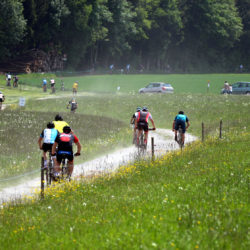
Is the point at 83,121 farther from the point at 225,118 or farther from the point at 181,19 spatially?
the point at 181,19

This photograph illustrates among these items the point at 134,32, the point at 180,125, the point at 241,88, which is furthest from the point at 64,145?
the point at 134,32

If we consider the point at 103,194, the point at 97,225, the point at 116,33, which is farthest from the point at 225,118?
the point at 116,33

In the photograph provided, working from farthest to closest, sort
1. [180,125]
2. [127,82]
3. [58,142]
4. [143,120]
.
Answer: [127,82]
[180,125]
[143,120]
[58,142]

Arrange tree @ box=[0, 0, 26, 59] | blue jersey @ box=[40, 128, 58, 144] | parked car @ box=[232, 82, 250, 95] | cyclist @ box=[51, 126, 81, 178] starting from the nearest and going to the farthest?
cyclist @ box=[51, 126, 81, 178]
blue jersey @ box=[40, 128, 58, 144]
parked car @ box=[232, 82, 250, 95]
tree @ box=[0, 0, 26, 59]

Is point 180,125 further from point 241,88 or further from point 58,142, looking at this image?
point 241,88

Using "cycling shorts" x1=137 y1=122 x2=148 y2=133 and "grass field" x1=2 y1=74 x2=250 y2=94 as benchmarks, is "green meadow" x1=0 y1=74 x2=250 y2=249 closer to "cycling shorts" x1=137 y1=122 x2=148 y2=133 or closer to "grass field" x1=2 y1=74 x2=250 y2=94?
"cycling shorts" x1=137 y1=122 x2=148 y2=133

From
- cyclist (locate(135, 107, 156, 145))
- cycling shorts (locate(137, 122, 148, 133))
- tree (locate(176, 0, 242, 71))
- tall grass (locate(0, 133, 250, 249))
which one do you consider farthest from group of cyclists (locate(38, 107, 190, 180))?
tree (locate(176, 0, 242, 71))

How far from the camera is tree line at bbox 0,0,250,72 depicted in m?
70.6

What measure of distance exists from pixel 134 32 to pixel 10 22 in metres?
31.6

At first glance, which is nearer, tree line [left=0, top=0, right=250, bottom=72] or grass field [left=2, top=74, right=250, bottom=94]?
grass field [left=2, top=74, right=250, bottom=94]

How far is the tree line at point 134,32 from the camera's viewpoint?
7056cm

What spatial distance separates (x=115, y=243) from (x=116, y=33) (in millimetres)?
82472

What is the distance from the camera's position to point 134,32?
89.9 metres

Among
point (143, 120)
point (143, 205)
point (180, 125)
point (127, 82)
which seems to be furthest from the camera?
point (127, 82)
